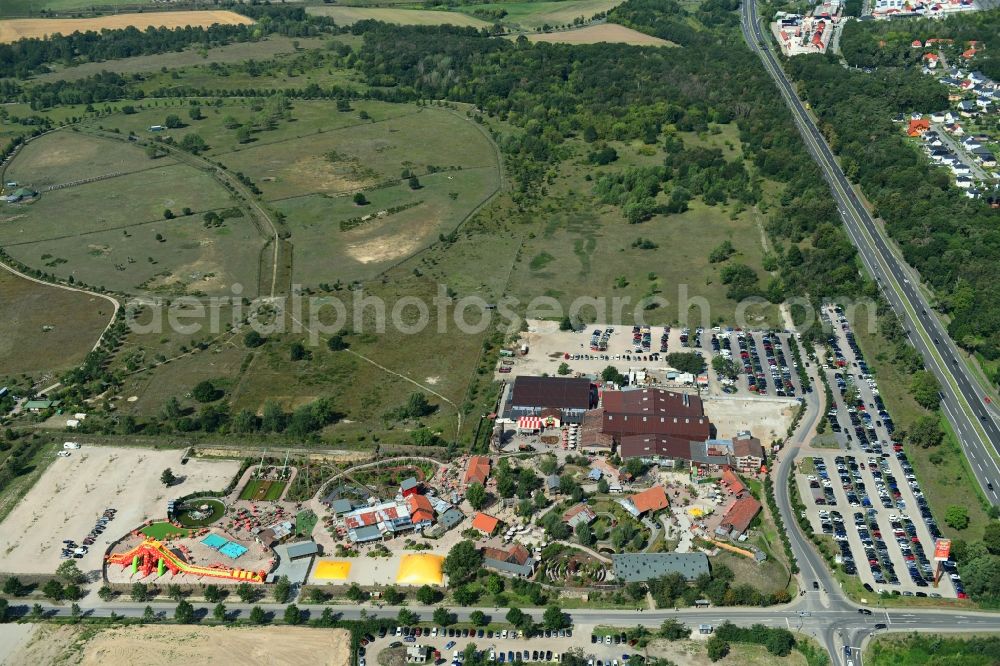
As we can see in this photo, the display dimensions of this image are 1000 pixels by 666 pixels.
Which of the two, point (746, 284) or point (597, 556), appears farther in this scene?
point (746, 284)

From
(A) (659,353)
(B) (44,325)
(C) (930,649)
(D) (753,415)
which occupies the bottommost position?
(B) (44,325)

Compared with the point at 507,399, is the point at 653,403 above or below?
above

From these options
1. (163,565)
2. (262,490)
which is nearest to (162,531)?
(163,565)

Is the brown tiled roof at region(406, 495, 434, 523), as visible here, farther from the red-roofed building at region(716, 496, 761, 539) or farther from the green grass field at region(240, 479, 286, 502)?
the red-roofed building at region(716, 496, 761, 539)

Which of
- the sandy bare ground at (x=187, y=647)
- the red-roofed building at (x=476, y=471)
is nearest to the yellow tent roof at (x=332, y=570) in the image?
the sandy bare ground at (x=187, y=647)

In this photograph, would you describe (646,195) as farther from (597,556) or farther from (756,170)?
(597,556)

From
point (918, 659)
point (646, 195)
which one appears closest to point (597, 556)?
point (918, 659)

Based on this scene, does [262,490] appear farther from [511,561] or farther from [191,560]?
[511,561]
